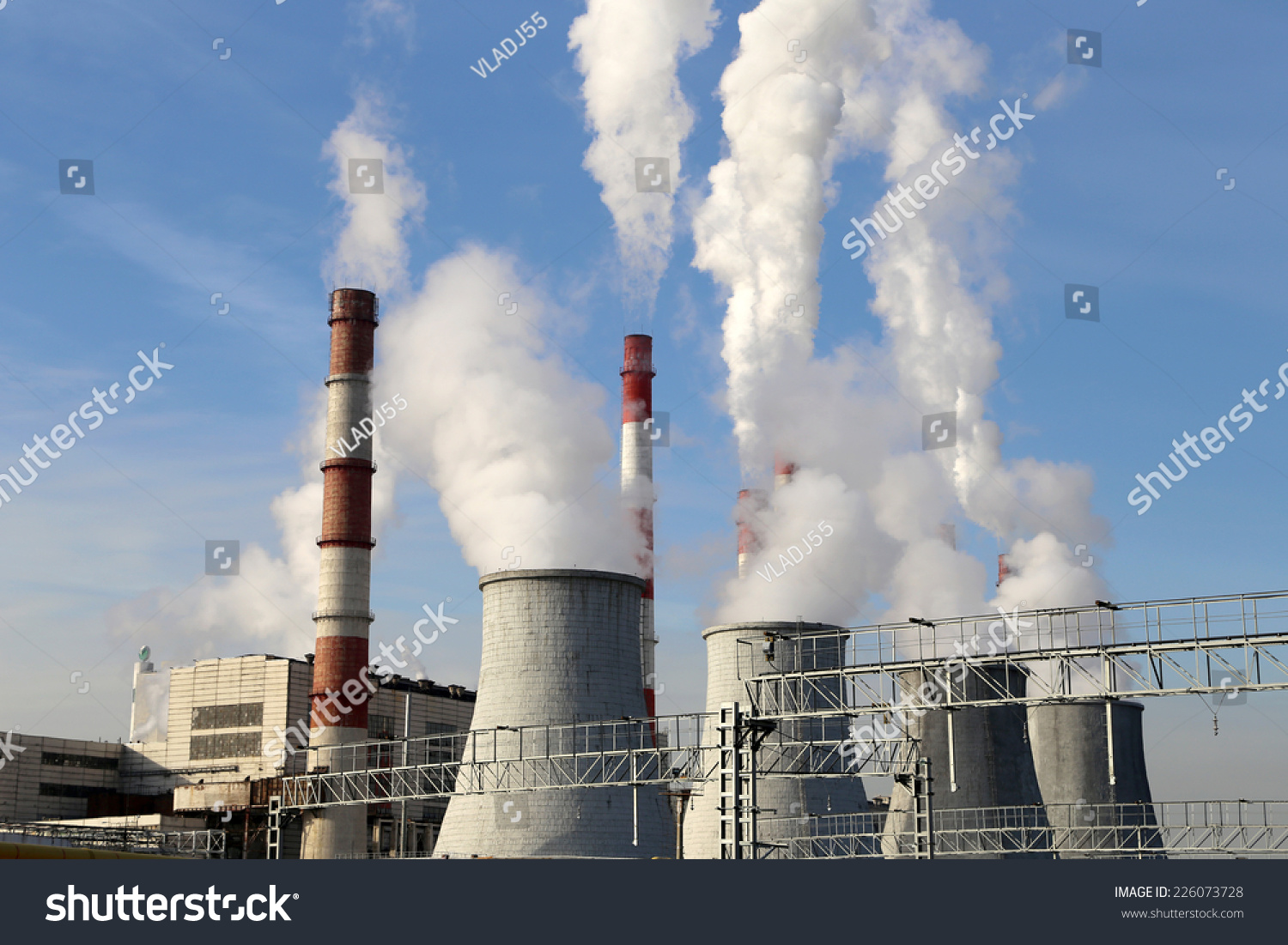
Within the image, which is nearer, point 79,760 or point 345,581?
point 345,581

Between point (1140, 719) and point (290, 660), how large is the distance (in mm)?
28251

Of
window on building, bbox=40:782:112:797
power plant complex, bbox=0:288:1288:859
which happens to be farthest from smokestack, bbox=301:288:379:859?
window on building, bbox=40:782:112:797

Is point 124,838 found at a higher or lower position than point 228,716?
lower

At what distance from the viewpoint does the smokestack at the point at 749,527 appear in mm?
48875

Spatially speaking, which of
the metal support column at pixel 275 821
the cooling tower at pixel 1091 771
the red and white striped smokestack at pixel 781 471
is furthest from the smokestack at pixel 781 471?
the metal support column at pixel 275 821

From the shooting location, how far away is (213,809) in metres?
43.1

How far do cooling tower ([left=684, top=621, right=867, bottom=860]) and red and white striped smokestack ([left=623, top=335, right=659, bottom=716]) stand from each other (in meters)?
11.4

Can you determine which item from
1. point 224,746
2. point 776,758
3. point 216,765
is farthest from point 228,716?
point 776,758

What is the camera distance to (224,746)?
47.1m

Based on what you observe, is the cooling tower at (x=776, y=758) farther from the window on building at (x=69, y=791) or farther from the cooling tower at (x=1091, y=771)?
the window on building at (x=69, y=791)

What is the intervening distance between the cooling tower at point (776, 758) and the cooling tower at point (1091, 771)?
6.68 meters

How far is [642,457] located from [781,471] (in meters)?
9.26

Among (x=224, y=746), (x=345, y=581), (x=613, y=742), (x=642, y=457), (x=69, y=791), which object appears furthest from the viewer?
(x=642, y=457)

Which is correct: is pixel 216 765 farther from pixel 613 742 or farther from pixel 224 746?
pixel 613 742
